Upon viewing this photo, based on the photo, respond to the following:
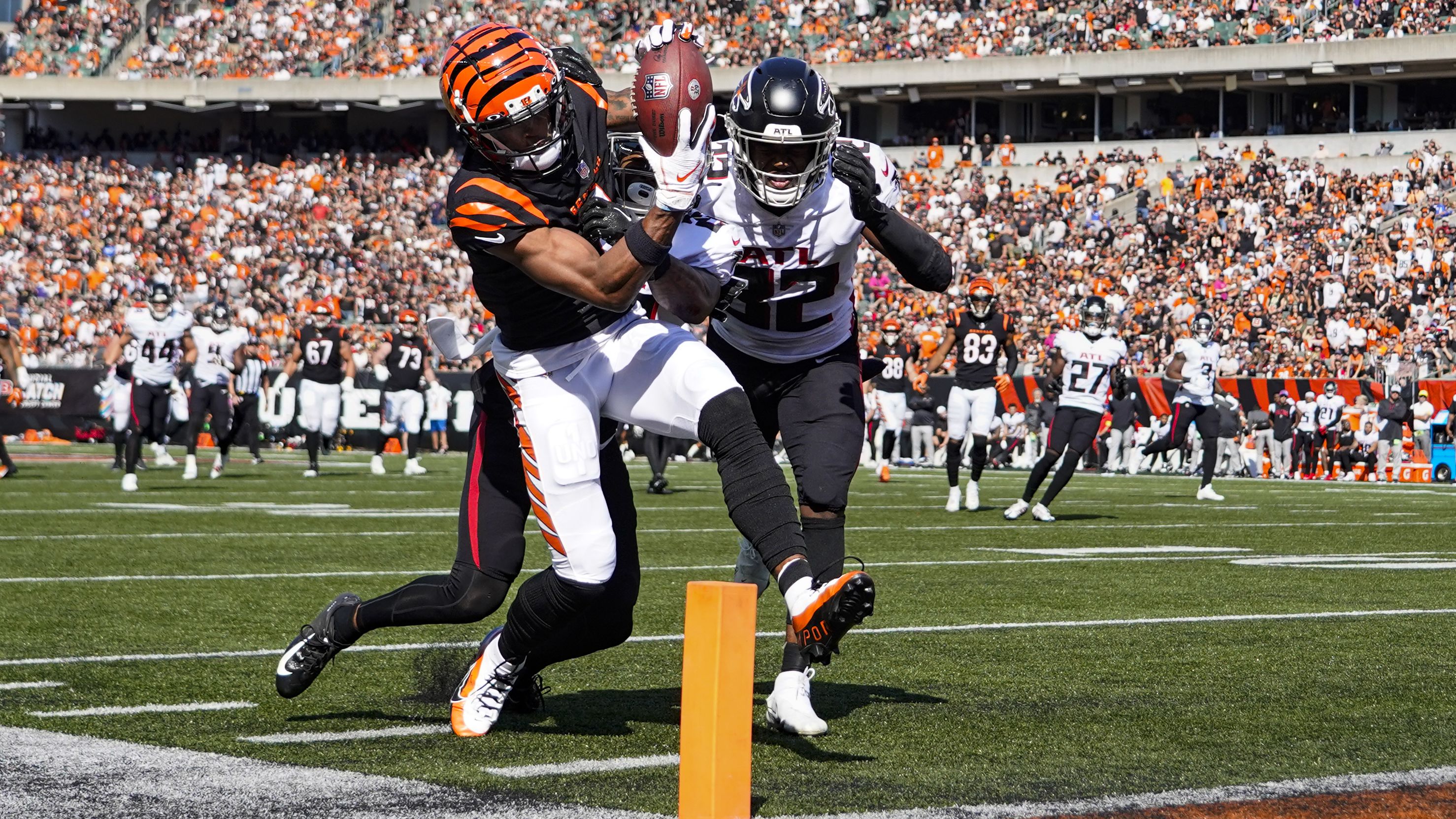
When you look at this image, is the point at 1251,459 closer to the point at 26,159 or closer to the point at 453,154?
the point at 453,154

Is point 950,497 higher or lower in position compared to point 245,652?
lower

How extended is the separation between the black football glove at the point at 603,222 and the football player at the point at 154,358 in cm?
1149

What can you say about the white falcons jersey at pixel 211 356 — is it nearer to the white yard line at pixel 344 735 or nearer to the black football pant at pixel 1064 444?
the black football pant at pixel 1064 444

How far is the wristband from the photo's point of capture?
13.0 feet

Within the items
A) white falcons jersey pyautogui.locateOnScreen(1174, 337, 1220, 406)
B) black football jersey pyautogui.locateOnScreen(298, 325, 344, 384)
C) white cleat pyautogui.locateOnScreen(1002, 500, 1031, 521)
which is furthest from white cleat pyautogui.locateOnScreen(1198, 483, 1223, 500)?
black football jersey pyautogui.locateOnScreen(298, 325, 344, 384)

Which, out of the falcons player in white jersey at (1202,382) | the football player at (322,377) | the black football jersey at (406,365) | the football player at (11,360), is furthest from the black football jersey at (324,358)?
the falcons player in white jersey at (1202,382)

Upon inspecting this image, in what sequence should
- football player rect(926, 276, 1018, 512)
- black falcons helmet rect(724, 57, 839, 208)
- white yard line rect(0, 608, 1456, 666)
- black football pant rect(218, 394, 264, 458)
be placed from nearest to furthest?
black falcons helmet rect(724, 57, 839, 208), white yard line rect(0, 608, 1456, 666), football player rect(926, 276, 1018, 512), black football pant rect(218, 394, 264, 458)

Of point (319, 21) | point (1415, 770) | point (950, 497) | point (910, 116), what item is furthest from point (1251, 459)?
point (319, 21)

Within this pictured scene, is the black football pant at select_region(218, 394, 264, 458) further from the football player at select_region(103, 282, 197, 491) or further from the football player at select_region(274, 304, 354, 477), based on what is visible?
the football player at select_region(103, 282, 197, 491)

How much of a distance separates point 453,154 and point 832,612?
3685cm

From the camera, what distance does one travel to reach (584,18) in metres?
39.5

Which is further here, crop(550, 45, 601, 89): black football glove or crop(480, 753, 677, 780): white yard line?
crop(550, 45, 601, 89): black football glove

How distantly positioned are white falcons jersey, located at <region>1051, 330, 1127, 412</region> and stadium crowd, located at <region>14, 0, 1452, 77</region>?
74.6 ft

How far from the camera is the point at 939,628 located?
648 cm
